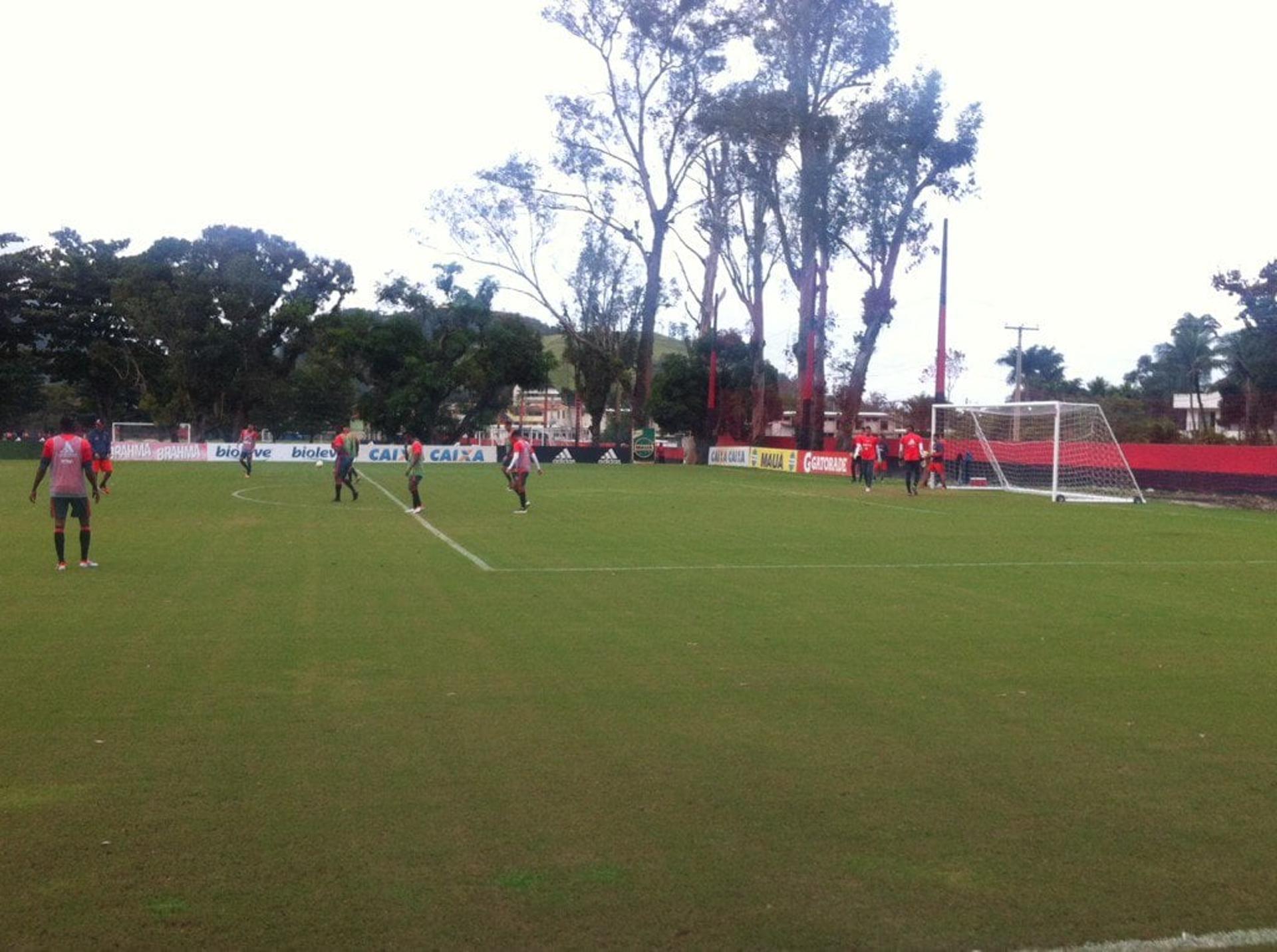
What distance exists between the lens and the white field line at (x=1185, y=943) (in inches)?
165

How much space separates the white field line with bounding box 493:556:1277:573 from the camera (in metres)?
14.8

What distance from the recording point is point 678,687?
8.12 metres

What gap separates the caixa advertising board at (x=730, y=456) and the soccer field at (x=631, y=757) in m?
41.7

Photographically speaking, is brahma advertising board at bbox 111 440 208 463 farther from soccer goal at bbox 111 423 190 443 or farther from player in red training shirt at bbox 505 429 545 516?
player in red training shirt at bbox 505 429 545 516

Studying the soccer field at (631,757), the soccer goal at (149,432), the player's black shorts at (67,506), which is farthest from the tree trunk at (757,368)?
the player's black shorts at (67,506)

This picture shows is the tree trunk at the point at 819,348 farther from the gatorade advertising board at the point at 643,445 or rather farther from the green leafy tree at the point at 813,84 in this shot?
Result: the gatorade advertising board at the point at 643,445

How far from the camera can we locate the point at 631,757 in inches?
253

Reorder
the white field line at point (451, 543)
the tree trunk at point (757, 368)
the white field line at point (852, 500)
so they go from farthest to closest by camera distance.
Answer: the tree trunk at point (757, 368)
the white field line at point (852, 500)
the white field line at point (451, 543)

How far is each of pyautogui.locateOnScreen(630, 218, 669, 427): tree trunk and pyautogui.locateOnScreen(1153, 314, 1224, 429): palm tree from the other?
119 feet

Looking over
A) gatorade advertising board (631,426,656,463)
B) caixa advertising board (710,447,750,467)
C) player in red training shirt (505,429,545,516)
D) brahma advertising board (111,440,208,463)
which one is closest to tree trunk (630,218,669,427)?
gatorade advertising board (631,426,656,463)

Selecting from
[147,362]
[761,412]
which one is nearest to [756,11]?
[761,412]

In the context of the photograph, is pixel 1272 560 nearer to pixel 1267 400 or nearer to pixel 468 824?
pixel 468 824

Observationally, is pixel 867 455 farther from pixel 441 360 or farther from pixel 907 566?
pixel 441 360

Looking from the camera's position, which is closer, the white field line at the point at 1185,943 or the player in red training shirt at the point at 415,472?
the white field line at the point at 1185,943
